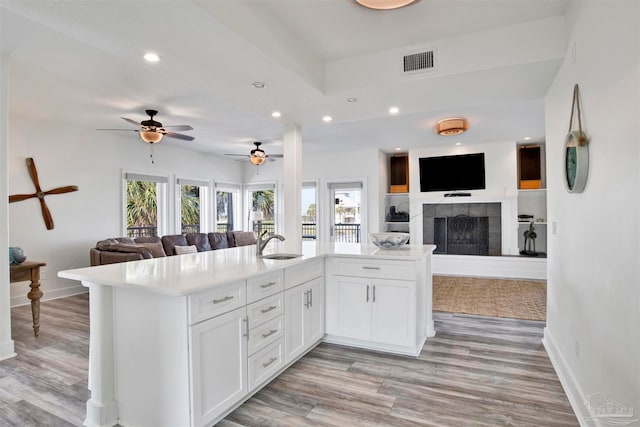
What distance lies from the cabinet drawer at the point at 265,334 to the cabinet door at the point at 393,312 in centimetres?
91

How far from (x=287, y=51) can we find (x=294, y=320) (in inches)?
81.2

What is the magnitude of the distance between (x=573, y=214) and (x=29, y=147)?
6.42 meters

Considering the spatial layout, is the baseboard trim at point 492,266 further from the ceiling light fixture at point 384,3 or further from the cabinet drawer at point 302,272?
the ceiling light fixture at point 384,3

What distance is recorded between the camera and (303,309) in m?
2.93

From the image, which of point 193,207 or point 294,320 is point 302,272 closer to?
point 294,320

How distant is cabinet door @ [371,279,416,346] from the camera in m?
2.99

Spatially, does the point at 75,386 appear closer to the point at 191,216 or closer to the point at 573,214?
the point at 573,214

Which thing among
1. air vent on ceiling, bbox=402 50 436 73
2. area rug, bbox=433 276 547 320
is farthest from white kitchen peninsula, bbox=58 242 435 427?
area rug, bbox=433 276 547 320

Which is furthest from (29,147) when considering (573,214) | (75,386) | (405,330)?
(573,214)

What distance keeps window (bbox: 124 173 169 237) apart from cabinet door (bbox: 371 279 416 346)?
17.4 ft

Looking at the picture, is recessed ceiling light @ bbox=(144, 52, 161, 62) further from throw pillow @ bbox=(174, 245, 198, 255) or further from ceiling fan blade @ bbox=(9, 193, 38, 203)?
throw pillow @ bbox=(174, 245, 198, 255)

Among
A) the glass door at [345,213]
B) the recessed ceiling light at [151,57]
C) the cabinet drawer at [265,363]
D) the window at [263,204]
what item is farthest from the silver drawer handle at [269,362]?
the window at [263,204]

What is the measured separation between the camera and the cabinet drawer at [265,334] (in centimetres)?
229

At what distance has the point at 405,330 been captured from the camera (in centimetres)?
301
